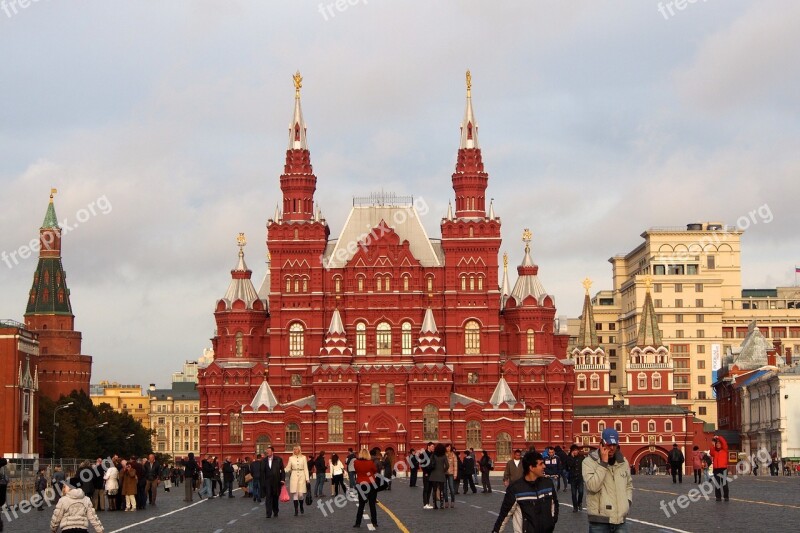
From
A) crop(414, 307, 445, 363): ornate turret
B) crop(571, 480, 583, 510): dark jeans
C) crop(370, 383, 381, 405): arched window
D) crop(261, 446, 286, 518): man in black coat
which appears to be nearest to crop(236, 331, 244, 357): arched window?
crop(370, 383, 381, 405): arched window

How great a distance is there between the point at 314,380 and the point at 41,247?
77.6 metres

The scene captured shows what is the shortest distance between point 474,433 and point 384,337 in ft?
37.1

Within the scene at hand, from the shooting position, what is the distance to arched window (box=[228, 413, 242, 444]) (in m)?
113

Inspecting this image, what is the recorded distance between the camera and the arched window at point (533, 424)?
4441 inches

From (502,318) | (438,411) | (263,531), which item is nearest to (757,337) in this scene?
(502,318)

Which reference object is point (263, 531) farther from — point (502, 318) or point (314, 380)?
point (502, 318)

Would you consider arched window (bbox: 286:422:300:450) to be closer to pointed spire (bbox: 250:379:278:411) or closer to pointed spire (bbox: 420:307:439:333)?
pointed spire (bbox: 250:379:278:411)

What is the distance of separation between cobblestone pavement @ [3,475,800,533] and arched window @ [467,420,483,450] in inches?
2287

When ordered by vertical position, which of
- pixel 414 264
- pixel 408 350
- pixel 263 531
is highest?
pixel 414 264

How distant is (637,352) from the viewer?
142125mm

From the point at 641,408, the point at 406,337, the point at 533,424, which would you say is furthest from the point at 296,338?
the point at 641,408

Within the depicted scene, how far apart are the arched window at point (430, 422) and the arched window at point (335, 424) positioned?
21.3 ft

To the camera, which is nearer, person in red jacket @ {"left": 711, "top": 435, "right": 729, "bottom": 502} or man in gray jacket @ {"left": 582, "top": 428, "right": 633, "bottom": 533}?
man in gray jacket @ {"left": 582, "top": 428, "right": 633, "bottom": 533}

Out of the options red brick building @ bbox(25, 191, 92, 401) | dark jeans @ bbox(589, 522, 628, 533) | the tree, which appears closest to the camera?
dark jeans @ bbox(589, 522, 628, 533)
